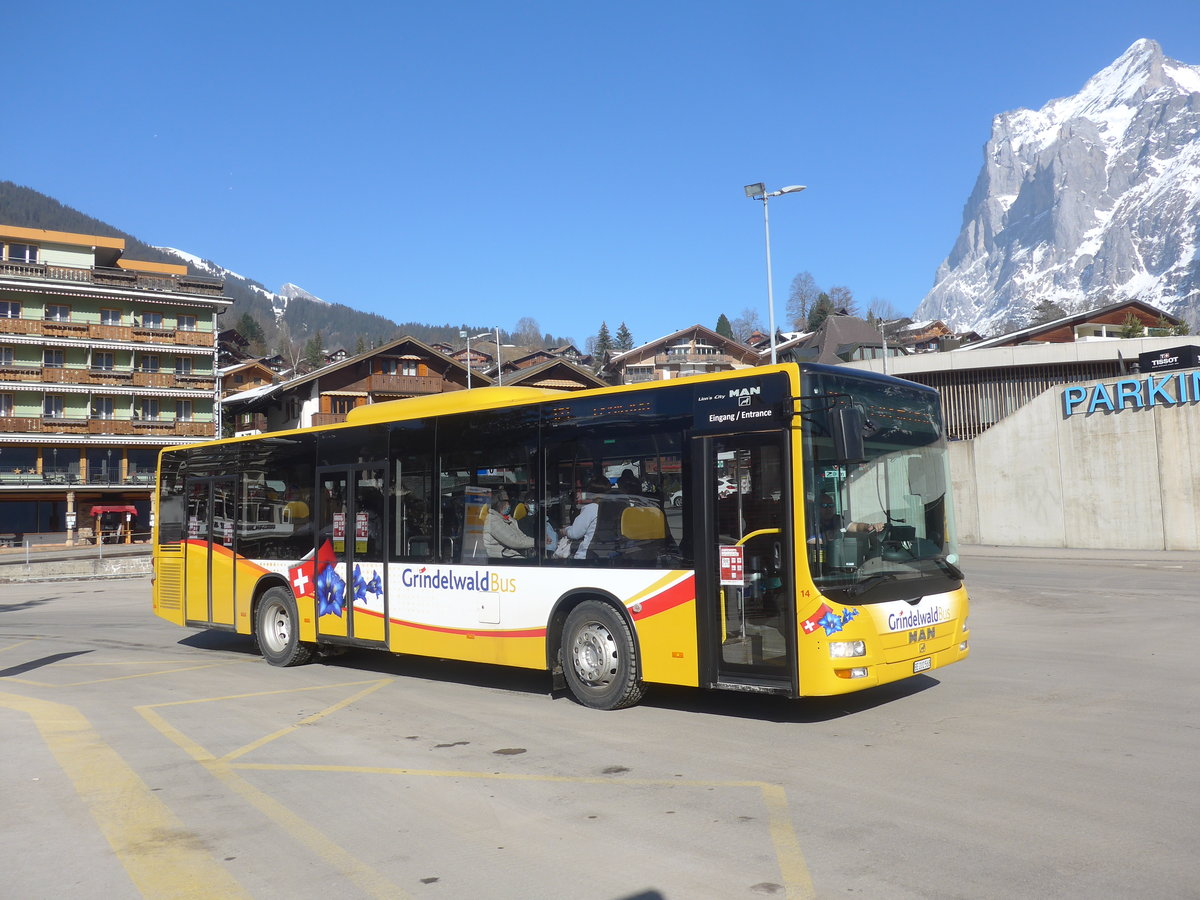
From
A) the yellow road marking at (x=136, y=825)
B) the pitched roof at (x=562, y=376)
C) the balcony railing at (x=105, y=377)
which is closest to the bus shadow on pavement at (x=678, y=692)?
the yellow road marking at (x=136, y=825)

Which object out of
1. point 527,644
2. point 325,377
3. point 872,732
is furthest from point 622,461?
point 325,377

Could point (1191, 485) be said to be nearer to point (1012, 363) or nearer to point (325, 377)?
point (1012, 363)

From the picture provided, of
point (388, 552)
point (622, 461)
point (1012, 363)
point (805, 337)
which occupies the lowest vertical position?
point (388, 552)

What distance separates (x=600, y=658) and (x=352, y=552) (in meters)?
3.96

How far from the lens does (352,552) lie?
11734 millimetres

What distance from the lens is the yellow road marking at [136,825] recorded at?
4.98 meters

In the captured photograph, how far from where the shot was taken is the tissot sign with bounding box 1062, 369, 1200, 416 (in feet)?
A: 95.1

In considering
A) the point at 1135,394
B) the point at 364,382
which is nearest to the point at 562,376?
the point at 364,382

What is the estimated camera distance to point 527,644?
383 inches

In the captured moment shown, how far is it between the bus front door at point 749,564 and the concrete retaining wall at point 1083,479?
83.7 ft

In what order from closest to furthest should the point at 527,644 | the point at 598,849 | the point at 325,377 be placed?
the point at 598,849
the point at 527,644
the point at 325,377

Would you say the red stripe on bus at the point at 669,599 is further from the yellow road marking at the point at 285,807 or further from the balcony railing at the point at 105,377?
the balcony railing at the point at 105,377

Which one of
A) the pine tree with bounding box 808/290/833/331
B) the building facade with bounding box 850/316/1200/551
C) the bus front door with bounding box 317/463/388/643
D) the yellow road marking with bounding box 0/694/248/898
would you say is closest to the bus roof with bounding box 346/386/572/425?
the bus front door with bounding box 317/463/388/643

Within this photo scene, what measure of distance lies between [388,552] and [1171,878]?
8.38m
